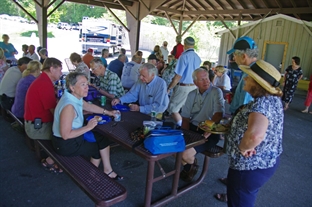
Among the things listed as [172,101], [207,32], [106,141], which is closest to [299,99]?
[172,101]

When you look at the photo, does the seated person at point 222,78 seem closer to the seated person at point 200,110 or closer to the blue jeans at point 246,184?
the seated person at point 200,110

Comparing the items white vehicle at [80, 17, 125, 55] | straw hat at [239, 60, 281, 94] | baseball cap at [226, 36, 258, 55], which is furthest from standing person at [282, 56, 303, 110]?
white vehicle at [80, 17, 125, 55]

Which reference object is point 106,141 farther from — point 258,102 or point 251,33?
point 251,33

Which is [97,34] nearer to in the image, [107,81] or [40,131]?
[107,81]

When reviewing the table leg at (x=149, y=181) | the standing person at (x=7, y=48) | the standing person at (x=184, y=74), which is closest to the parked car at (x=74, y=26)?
the standing person at (x=7, y=48)

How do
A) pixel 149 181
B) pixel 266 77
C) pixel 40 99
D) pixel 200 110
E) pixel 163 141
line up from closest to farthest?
1. pixel 266 77
2. pixel 163 141
3. pixel 149 181
4. pixel 40 99
5. pixel 200 110

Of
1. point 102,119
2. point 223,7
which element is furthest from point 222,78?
point 223,7

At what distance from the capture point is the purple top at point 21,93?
351 centimetres

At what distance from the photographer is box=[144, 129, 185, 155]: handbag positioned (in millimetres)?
1887

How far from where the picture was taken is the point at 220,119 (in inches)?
104

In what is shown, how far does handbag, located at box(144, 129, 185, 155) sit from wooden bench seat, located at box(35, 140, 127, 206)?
0.37m

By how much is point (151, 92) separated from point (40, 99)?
1315 mm

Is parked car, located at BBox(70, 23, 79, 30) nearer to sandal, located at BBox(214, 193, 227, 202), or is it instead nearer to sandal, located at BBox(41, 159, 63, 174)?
sandal, located at BBox(41, 159, 63, 174)

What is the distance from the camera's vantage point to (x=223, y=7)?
1130 cm
